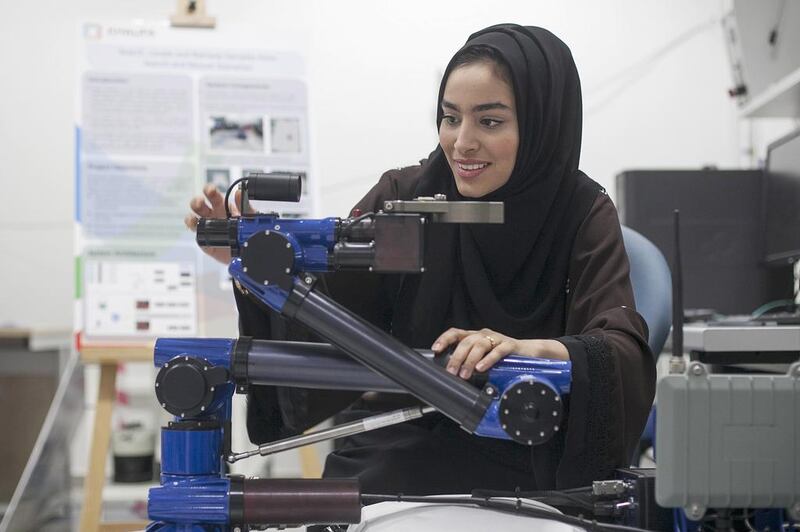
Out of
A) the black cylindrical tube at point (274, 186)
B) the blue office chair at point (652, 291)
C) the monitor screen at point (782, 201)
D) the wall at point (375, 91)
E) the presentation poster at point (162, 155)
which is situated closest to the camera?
the black cylindrical tube at point (274, 186)

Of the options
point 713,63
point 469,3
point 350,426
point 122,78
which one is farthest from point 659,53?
point 350,426

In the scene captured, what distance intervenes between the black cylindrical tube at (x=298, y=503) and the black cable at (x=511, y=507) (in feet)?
0.25

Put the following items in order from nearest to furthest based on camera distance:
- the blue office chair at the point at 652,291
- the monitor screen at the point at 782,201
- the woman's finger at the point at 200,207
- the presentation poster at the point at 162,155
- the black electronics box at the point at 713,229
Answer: the woman's finger at the point at 200,207 → the blue office chair at the point at 652,291 → the monitor screen at the point at 782,201 → the presentation poster at the point at 162,155 → the black electronics box at the point at 713,229

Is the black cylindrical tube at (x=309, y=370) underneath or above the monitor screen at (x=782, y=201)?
underneath

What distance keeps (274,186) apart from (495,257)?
20.8 inches

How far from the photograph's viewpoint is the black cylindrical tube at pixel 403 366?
78 centimetres

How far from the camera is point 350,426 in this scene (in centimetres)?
95

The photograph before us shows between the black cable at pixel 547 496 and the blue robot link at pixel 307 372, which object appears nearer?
the blue robot link at pixel 307 372

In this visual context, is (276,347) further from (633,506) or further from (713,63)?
(713,63)

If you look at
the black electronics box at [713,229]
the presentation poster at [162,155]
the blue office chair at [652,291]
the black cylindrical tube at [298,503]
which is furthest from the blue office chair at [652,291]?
the presentation poster at [162,155]

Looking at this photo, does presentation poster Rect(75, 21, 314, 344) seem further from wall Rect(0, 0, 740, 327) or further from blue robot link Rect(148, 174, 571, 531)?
blue robot link Rect(148, 174, 571, 531)

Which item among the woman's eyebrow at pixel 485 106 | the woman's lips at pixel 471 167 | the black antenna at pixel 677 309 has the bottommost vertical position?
the black antenna at pixel 677 309

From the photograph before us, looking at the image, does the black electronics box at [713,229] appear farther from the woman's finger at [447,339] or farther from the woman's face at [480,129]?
the woman's finger at [447,339]

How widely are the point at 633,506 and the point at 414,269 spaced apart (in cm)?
32
